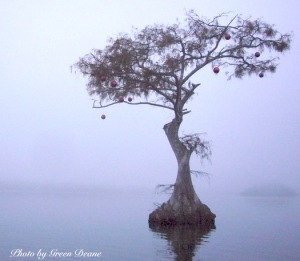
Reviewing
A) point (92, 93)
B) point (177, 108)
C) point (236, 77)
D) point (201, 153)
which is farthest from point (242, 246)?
point (92, 93)

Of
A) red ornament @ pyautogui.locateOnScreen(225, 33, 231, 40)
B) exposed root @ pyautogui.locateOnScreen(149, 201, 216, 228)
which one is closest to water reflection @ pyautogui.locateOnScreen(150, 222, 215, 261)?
exposed root @ pyautogui.locateOnScreen(149, 201, 216, 228)

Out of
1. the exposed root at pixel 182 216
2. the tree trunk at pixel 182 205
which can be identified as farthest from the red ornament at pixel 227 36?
the exposed root at pixel 182 216

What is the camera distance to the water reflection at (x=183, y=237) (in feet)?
47.9

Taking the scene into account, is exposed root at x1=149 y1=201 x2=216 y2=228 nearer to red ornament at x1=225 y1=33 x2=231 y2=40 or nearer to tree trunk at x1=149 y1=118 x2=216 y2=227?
tree trunk at x1=149 y1=118 x2=216 y2=227

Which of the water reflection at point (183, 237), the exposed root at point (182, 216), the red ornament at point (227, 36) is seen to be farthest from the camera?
the red ornament at point (227, 36)

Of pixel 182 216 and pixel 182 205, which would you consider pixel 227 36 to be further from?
pixel 182 216

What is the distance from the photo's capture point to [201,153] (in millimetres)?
20297

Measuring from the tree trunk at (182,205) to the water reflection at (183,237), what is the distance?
30 cm

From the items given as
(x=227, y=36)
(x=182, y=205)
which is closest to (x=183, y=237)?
(x=182, y=205)

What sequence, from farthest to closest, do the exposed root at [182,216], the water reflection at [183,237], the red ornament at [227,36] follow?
1. the red ornament at [227,36]
2. the exposed root at [182,216]
3. the water reflection at [183,237]

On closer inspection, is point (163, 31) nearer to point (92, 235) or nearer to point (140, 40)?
point (140, 40)

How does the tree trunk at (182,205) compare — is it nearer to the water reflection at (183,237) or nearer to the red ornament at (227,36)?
the water reflection at (183,237)

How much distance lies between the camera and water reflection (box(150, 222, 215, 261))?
14.6 meters

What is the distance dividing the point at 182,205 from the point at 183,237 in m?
2.30
